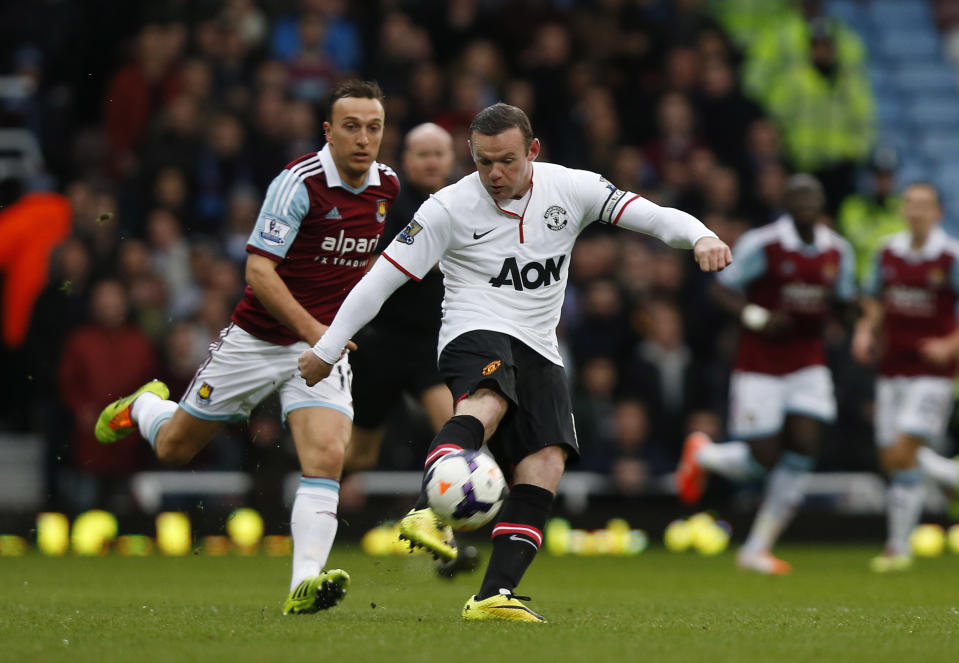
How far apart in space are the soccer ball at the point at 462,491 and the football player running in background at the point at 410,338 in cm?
358

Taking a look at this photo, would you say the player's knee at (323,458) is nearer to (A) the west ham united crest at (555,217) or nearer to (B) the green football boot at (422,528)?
(B) the green football boot at (422,528)

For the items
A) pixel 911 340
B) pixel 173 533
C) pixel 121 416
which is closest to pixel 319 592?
pixel 121 416

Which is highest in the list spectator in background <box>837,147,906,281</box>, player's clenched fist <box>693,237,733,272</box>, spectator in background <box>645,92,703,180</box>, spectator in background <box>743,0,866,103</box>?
spectator in background <box>743,0,866,103</box>

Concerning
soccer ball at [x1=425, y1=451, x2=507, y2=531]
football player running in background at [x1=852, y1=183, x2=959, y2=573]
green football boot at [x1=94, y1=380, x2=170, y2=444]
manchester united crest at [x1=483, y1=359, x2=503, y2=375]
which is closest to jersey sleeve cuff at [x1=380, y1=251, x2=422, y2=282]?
manchester united crest at [x1=483, y1=359, x2=503, y2=375]

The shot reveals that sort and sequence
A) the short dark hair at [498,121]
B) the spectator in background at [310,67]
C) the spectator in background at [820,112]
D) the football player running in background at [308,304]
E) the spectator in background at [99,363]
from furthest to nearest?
the spectator in background at [820,112]
the spectator in background at [310,67]
the spectator in background at [99,363]
the football player running in background at [308,304]
the short dark hair at [498,121]

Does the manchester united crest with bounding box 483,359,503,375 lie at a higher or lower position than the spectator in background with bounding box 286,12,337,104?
lower

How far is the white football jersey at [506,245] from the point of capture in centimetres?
680

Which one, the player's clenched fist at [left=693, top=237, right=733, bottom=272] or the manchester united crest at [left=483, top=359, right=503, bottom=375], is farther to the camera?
the manchester united crest at [left=483, top=359, right=503, bottom=375]

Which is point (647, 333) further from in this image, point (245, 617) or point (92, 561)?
point (245, 617)

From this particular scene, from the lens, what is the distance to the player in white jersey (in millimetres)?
6680

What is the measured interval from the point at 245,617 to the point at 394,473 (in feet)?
22.4

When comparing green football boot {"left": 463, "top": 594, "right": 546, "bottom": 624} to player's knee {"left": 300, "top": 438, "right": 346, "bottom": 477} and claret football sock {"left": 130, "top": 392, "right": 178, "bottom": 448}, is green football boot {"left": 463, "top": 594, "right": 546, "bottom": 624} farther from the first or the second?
claret football sock {"left": 130, "top": 392, "right": 178, "bottom": 448}

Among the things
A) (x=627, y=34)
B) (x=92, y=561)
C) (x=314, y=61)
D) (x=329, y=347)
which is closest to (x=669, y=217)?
(x=329, y=347)

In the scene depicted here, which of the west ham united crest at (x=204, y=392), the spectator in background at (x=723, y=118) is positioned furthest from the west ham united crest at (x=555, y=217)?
the spectator in background at (x=723, y=118)
